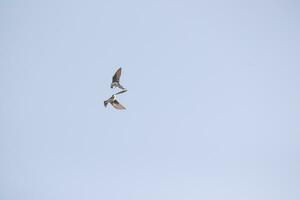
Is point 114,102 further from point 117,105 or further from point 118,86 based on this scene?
point 118,86

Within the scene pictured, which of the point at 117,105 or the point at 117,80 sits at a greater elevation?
the point at 117,80

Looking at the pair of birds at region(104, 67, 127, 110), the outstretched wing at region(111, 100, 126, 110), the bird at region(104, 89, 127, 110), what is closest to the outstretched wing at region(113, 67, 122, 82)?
the pair of birds at region(104, 67, 127, 110)

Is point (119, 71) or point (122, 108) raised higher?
point (119, 71)

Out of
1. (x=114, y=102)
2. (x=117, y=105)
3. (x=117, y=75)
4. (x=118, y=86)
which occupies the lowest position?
(x=117, y=105)

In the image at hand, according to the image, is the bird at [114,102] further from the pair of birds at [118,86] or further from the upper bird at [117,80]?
the upper bird at [117,80]

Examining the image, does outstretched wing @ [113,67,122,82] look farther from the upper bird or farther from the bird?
the bird

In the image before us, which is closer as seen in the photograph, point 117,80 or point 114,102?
point 117,80

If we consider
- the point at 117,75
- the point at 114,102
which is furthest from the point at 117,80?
the point at 114,102

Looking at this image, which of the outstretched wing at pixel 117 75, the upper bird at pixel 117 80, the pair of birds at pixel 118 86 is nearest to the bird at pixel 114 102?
the pair of birds at pixel 118 86

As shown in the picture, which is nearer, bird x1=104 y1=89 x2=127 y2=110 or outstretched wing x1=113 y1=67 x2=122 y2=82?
outstretched wing x1=113 y1=67 x2=122 y2=82

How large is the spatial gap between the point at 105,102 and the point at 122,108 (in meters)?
3.17

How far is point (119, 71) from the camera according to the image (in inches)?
2163

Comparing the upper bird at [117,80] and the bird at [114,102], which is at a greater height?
the upper bird at [117,80]

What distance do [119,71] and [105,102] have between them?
3.66 meters
